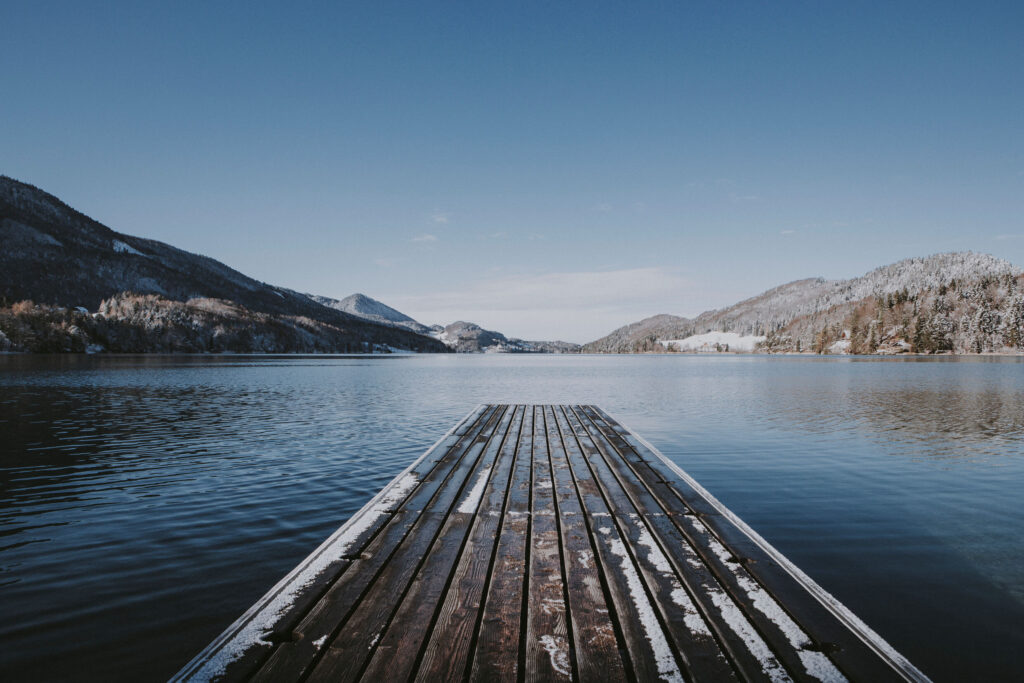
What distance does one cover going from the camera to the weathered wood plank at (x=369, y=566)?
3834 millimetres

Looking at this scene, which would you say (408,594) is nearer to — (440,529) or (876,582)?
(440,529)

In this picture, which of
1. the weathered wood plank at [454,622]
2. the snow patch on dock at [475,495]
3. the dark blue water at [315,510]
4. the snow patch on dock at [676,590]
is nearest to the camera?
the weathered wood plank at [454,622]

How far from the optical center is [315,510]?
973cm

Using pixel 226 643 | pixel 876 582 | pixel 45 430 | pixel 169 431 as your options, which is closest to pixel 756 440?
pixel 876 582

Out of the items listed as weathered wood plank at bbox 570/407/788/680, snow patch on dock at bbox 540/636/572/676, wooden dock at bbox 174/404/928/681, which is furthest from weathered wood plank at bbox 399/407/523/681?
weathered wood plank at bbox 570/407/788/680

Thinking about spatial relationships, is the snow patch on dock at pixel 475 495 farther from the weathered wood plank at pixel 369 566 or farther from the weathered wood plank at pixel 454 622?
the weathered wood plank at pixel 454 622

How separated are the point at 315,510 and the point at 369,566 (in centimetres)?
472

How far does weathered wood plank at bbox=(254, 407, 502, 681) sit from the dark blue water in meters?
1.51

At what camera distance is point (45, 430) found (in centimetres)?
1873

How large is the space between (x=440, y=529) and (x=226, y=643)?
3.16 meters

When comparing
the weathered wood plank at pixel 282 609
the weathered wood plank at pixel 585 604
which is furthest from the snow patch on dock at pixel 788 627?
the weathered wood plank at pixel 282 609

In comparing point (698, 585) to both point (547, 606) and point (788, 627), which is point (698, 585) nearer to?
point (788, 627)

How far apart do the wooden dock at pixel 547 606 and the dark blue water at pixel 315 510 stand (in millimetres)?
1333

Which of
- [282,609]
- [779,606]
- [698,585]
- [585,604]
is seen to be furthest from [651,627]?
[282,609]
